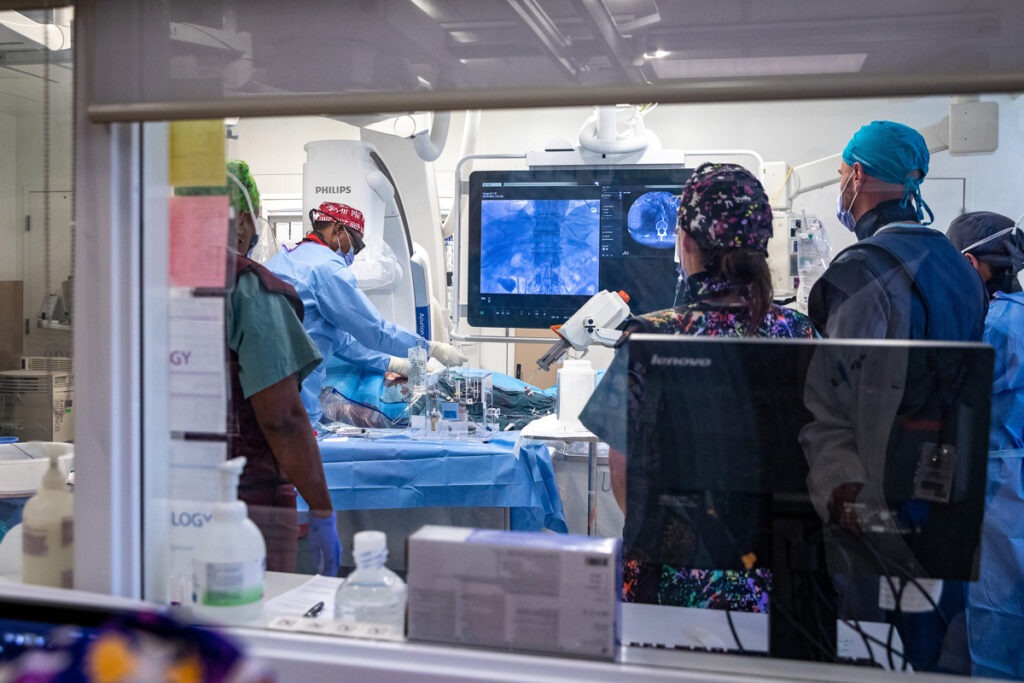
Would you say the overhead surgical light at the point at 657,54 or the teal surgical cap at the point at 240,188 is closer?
the overhead surgical light at the point at 657,54

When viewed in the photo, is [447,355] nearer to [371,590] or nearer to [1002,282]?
[1002,282]

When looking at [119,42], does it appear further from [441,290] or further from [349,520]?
[441,290]

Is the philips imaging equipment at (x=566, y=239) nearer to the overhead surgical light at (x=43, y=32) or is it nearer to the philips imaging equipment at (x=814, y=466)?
the overhead surgical light at (x=43, y=32)

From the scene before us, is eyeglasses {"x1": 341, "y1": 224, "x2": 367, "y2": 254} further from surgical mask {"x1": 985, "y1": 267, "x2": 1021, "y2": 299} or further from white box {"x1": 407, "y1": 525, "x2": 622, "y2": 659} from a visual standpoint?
white box {"x1": 407, "y1": 525, "x2": 622, "y2": 659}

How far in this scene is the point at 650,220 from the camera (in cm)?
321

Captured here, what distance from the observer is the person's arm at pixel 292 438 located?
1923 millimetres

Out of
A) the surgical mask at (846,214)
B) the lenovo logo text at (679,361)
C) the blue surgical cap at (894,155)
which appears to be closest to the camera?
the lenovo logo text at (679,361)

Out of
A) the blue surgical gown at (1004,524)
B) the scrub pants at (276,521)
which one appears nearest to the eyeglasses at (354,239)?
Result: the scrub pants at (276,521)

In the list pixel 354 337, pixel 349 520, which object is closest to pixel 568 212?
pixel 354 337

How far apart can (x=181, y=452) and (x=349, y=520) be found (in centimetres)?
153

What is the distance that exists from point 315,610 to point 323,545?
752 millimetres

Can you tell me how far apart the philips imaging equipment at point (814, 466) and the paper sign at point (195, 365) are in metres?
0.69

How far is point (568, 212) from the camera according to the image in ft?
10.7

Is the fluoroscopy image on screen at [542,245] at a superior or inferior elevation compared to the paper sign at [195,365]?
superior
